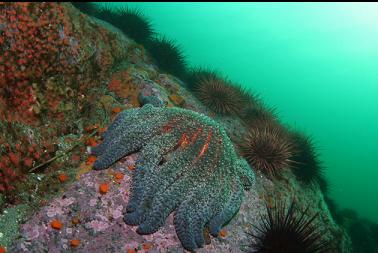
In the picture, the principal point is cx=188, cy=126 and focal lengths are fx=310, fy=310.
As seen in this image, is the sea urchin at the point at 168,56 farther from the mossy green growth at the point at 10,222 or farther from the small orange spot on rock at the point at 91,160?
the mossy green growth at the point at 10,222

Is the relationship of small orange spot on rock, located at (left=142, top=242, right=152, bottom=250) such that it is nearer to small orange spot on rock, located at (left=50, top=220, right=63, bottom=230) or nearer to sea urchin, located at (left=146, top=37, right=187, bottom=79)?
small orange spot on rock, located at (left=50, top=220, right=63, bottom=230)

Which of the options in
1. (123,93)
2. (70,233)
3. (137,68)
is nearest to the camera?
(70,233)

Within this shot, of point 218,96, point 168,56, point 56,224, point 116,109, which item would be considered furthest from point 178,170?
point 168,56

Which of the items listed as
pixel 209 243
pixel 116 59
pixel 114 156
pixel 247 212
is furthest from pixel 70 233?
pixel 116 59

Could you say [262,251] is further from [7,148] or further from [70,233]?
[7,148]

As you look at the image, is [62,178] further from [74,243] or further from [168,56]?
[168,56]

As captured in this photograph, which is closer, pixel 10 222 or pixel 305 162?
pixel 10 222

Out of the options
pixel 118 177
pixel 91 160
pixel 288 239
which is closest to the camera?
pixel 288 239

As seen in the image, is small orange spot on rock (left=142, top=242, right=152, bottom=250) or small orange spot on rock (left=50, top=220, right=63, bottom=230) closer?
small orange spot on rock (left=50, top=220, right=63, bottom=230)

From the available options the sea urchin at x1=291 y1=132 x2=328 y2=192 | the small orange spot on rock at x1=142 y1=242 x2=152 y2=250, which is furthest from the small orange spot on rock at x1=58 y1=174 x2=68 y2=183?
the sea urchin at x1=291 y1=132 x2=328 y2=192
